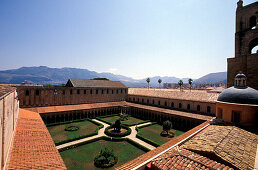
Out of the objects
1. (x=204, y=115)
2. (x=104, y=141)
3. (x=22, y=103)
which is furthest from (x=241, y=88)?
(x=22, y=103)

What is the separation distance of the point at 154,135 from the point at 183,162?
18.2 m

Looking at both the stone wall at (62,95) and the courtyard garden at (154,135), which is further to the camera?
the stone wall at (62,95)

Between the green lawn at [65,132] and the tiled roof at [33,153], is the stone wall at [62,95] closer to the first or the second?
the green lawn at [65,132]

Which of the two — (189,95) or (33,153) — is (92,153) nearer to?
(33,153)

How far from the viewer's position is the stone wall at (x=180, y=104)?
101 feet

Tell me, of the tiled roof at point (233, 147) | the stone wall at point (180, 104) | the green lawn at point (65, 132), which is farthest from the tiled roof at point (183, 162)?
the stone wall at point (180, 104)

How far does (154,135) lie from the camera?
26.3 meters

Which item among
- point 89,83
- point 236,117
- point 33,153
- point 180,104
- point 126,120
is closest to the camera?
point 33,153

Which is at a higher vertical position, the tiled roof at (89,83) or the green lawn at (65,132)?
the tiled roof at (89,83)

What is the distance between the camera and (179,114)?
103 ft

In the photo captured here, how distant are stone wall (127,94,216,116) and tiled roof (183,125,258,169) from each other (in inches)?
706

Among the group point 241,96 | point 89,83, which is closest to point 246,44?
point 241,96

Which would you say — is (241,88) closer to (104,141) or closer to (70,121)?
(104,141)

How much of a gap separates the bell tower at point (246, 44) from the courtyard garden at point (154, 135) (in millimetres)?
14023
